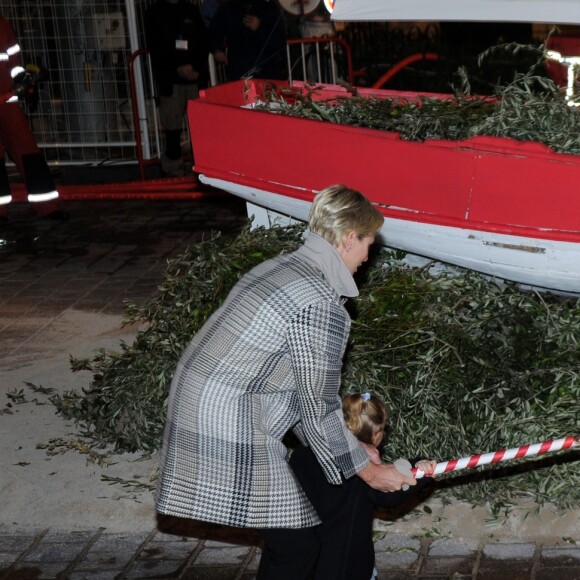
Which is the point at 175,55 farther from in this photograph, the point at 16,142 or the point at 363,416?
the point at 363,416

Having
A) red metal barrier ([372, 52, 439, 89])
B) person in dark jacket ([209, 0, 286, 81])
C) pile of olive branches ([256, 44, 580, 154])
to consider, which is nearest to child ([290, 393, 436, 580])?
pile of olive branches ([256, 44, 580, 154])

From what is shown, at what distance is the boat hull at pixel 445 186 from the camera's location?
5.69m

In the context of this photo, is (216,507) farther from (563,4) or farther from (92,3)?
(92,3)

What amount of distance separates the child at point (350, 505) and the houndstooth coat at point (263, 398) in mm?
208

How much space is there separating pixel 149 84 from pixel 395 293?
7957mm

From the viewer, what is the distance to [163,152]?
529 inches

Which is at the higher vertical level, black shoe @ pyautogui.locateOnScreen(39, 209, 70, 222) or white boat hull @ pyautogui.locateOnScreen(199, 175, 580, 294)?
white boat hull @ pyautogui.locateOnScreen(199, 175, 580, 294)

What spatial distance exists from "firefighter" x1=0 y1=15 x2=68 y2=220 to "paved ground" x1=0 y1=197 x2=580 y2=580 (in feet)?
0.97

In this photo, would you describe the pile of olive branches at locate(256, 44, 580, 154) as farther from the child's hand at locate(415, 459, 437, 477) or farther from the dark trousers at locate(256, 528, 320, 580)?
the dark trousers at locate(256, 528, 320, 580)

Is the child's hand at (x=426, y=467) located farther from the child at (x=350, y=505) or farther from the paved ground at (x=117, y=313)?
the paved ground at (x=117, y=313)

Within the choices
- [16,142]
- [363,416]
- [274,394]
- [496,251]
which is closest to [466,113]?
[496,251]

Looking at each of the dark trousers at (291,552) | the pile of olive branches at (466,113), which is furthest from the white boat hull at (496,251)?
the dark trousers at (291,552)

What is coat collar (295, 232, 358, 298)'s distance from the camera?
3840 millimetres

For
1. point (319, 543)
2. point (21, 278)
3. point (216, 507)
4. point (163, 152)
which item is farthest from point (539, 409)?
point (163, 152)
